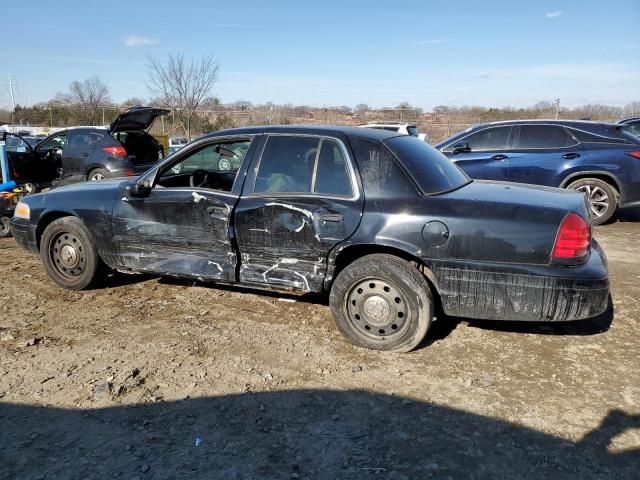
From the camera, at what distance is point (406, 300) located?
357 cm

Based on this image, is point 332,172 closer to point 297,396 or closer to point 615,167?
point 297,396

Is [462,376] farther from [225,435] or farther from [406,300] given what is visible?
[225,435]

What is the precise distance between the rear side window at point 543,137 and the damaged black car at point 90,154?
6613mm

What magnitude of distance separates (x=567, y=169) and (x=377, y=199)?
536 cm

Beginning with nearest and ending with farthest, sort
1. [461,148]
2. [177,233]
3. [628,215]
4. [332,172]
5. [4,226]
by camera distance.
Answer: [332,172], [177,233], [4,226], [461,148], [628,215]

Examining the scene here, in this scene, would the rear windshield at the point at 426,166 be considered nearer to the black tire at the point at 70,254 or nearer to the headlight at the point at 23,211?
the black tire at the point at 70,254

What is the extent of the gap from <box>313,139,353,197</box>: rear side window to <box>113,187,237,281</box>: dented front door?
0.75 meters

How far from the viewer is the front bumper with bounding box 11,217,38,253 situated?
5.09 metres

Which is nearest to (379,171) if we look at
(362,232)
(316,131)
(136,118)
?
(362,232)

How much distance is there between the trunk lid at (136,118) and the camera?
9643mm

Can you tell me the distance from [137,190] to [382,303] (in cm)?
239

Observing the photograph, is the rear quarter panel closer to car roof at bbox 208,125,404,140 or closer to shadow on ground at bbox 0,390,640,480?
car roof at bbox 208,125,404,140

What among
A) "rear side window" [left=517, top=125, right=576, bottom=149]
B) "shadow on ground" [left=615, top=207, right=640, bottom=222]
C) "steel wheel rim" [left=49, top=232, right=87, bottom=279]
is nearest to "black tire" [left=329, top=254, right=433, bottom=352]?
"steel wheel rim" [left=49, top=232, right=87, bottom=279]

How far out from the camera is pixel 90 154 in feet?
34.1
